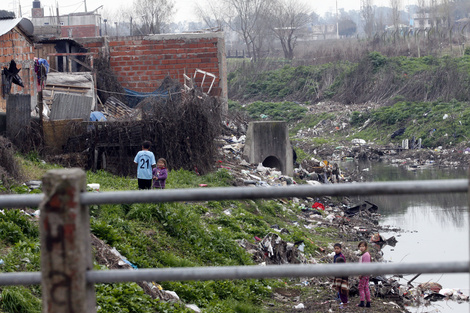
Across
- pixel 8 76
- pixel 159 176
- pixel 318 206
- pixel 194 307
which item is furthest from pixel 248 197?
pixel 318 206

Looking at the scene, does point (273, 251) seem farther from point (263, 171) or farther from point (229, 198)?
point (229, 198)

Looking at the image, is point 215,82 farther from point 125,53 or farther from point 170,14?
point 170,14

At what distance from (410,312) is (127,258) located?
4041 millimetres

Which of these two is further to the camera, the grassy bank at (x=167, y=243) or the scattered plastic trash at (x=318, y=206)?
the scattered plastic trash at (x=318, y=206)

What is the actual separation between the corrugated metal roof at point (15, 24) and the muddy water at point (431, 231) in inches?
379

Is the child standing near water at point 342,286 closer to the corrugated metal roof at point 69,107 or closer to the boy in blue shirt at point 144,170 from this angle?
the boy in blue shirt at point 144,170

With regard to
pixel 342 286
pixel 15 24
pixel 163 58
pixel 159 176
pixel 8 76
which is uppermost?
pixel 15 24

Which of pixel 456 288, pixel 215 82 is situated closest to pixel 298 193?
pixel 456 288

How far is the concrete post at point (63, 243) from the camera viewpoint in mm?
1969

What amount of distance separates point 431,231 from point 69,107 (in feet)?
28.6

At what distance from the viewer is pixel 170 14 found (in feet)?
192

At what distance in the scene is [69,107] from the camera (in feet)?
45.9

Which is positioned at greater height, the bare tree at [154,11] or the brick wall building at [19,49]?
the bare tree at [154,11]

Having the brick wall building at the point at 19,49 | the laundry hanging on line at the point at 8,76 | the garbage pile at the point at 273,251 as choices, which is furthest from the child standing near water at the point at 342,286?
the brick wall building at the point at 19,49
